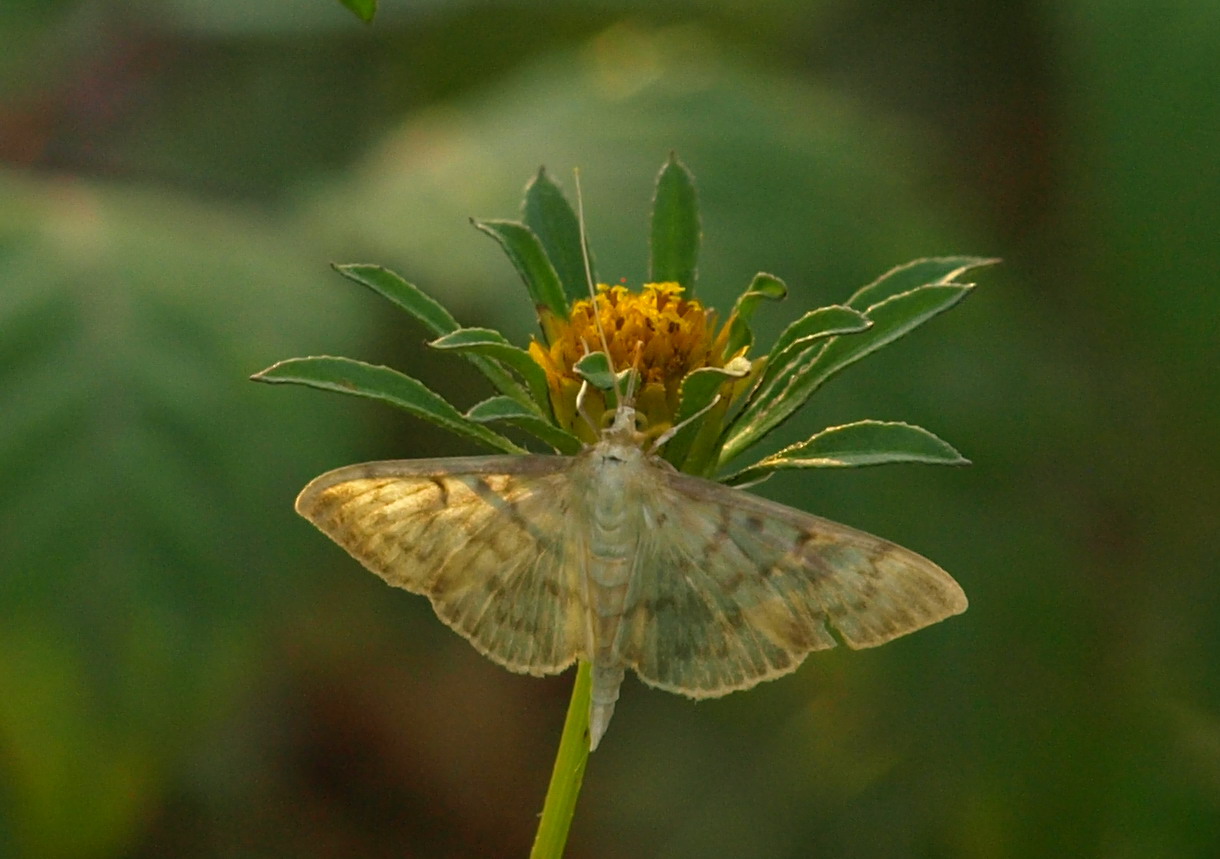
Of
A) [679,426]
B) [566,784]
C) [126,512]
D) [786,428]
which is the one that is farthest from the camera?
[786,428]

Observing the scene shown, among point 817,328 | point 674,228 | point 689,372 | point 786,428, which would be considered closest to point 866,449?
point 817,328

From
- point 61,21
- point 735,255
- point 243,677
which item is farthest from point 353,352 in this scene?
point 61,21

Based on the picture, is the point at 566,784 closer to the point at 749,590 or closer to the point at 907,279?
the point at 749,590

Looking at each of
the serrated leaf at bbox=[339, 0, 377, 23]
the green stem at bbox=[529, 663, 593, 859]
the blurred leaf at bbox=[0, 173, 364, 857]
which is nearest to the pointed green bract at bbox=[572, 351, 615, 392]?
the green stem at bbox=[529, 663, 593, 859]

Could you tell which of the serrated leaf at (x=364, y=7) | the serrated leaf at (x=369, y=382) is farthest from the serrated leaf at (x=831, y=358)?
the serrated leaf at (x=364, y=7)

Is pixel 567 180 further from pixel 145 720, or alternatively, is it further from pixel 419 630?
pixel 145 720

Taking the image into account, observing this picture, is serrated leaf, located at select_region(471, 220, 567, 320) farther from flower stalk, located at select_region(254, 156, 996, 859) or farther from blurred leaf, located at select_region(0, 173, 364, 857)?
blurred leaf, located at select_region(0, 173, 364, 857)

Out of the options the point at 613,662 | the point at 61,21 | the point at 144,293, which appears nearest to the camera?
the point at 613,662
